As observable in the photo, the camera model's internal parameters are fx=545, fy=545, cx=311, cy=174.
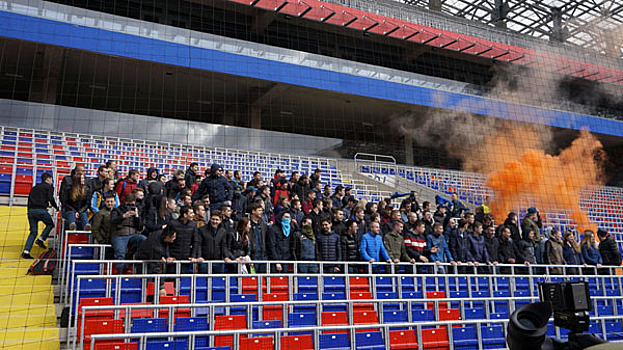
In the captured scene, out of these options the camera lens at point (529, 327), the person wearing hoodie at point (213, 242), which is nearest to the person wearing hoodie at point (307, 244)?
the person wearing hoodie at point (213, 242)

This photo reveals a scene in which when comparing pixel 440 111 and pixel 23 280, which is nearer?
pixel 23 280

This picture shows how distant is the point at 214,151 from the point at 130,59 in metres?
3.86

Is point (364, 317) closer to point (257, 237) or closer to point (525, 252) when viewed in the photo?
point (257, 237)

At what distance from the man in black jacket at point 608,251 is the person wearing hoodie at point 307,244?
559 cm

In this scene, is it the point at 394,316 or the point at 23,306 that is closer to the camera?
the point at 23,306

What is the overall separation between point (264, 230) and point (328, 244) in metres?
0.94

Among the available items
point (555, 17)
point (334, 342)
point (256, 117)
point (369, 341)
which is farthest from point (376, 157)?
point (555, 17)

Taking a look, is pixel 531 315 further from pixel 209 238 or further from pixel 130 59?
pixel 130 59

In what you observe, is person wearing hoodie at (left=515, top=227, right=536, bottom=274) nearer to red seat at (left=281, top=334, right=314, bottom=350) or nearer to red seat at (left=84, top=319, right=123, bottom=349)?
red seat at (left=281, top=334, right=314, bottom=350)

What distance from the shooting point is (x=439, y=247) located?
340 inches

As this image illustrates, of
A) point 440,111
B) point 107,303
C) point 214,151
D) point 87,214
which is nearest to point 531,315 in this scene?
point 107,303

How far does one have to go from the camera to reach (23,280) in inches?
260

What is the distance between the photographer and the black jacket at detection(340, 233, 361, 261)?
799 centimetres

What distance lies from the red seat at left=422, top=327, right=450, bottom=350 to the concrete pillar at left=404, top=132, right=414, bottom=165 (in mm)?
15494
